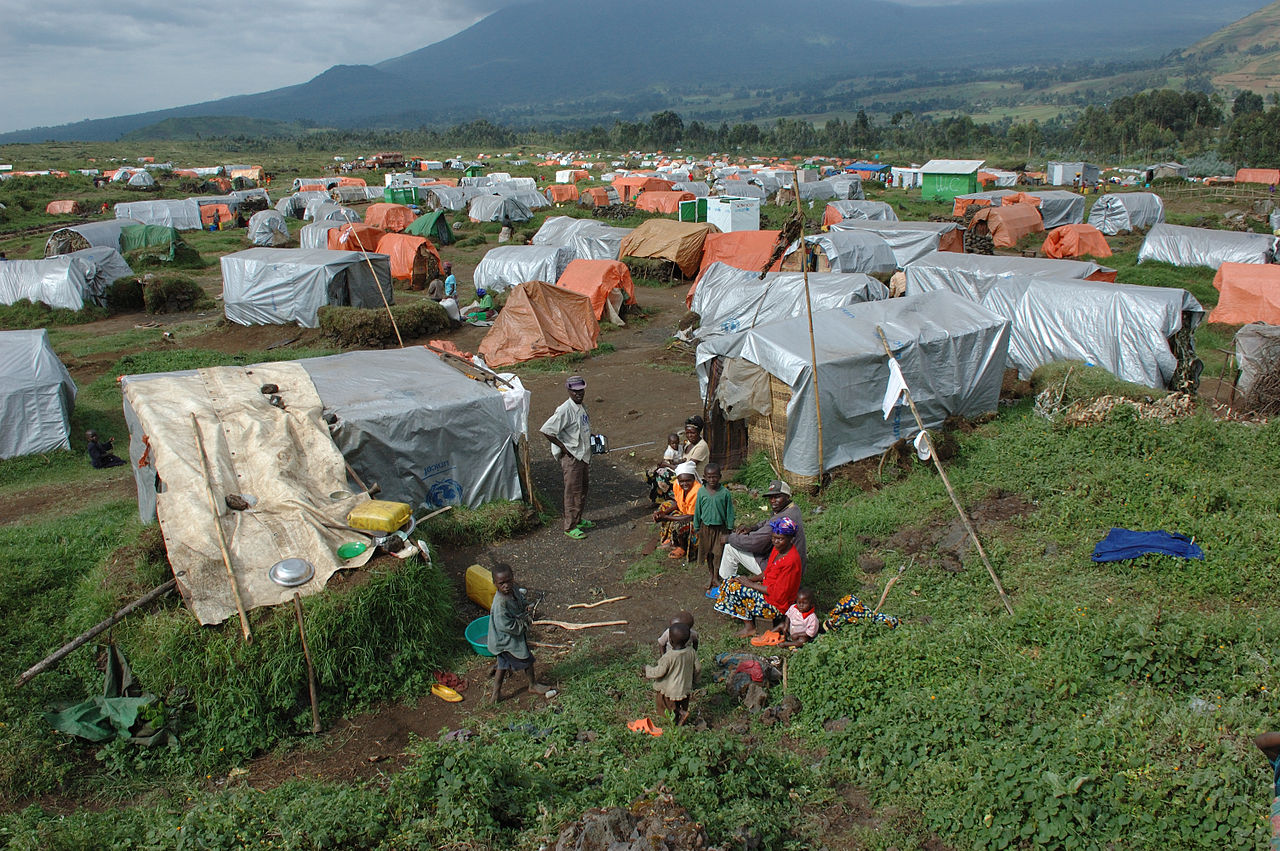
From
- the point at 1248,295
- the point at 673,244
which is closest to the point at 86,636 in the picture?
the point at 673,244

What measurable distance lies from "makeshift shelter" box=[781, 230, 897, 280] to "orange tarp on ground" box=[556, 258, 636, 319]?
460cm

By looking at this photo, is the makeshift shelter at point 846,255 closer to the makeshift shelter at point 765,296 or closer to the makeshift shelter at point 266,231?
the makeshift shelter at point 765,296

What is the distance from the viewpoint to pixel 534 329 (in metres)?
19.0

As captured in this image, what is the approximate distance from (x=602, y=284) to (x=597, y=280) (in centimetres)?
18

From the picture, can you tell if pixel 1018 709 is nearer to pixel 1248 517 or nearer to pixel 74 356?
pixel 1248 517

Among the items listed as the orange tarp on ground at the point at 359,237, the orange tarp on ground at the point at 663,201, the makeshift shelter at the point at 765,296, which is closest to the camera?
the makeshift shelter at the point at 765,296

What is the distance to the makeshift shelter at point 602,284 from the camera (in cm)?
2151

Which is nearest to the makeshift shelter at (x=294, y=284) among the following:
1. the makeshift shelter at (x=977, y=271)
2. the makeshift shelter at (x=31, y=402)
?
the makeshift shelter at (x=31, y=402)

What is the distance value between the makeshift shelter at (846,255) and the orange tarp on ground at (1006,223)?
1228 centimetres

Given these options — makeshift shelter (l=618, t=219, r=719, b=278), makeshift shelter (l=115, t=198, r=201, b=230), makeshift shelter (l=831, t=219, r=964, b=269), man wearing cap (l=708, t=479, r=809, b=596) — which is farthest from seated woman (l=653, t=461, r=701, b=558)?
makeshift shelter (l=115, t=198, r=201, b=230)

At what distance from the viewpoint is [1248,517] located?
326 inches

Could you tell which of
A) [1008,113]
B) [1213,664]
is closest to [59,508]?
[1213,664]

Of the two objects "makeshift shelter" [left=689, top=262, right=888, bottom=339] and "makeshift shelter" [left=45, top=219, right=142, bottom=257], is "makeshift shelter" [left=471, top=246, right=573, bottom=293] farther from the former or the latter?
"makeshift shelter" [left=45, top=219, right=142, bottom=257]

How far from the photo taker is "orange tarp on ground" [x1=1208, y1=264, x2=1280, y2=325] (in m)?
18.2
